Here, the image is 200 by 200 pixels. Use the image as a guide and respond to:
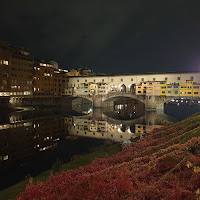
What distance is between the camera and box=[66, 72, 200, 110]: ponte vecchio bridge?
6912cm

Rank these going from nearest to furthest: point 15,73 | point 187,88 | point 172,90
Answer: point 187,88 → point 172,90 → point 15,73

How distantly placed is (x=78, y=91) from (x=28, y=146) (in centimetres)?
7125

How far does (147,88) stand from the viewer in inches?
2963

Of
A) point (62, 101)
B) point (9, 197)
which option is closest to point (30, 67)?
point (62, 101)

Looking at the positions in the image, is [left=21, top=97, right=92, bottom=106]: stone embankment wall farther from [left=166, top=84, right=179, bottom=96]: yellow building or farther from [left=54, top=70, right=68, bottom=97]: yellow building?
[left=166, top=84, right=179, bottom=96]: yellow building

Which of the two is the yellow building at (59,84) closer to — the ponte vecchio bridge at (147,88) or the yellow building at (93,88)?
the ponte vecchio bridge at (147,88)

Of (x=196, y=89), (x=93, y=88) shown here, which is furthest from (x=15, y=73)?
(x=196, y=89)

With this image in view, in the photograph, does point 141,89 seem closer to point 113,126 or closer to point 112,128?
point 113,126

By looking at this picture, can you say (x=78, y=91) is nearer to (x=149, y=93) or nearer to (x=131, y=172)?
(x=149, y=93)

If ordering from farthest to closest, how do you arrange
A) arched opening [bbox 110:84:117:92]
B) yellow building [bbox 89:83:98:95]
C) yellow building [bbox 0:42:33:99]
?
arched opening [bbox 110:84:117:92], yellow building [bbox 89:83:98:95], yellow building [bbox 0:42:33:99]

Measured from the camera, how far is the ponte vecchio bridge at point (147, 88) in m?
69.1

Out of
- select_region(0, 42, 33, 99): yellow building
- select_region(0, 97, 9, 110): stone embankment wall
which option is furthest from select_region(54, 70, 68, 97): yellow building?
select_region(0, 97, 9, 110): stone embankment wall

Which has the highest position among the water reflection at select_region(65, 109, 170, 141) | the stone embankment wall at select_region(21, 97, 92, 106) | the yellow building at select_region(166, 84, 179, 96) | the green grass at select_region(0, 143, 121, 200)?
the yellow building at select_region(166, 84, 179, 96)

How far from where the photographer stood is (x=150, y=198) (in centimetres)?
631
